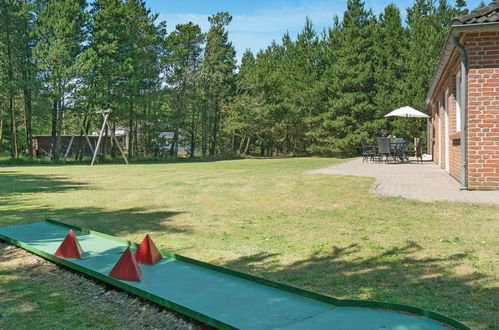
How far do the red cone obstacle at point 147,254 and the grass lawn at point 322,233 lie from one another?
603mm

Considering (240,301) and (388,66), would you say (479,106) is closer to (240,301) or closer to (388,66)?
(240,301)

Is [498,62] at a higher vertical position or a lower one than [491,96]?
higher

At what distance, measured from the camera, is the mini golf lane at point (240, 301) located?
10.0 feet

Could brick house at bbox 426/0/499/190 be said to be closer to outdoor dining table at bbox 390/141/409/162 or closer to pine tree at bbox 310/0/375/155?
outdoor dining table at bbox 390/141/409/162

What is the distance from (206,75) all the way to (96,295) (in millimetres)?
36767

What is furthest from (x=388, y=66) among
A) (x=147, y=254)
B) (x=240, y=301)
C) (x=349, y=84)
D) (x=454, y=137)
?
(x=240, y=301)

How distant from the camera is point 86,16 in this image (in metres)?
30.7

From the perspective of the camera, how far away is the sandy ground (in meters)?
3.23

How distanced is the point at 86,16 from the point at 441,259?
31053 mm

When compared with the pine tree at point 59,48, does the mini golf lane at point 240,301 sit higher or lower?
lower

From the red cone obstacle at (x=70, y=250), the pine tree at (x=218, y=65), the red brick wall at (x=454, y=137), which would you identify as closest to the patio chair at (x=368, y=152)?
the red brick wall at (x=454, y=137)

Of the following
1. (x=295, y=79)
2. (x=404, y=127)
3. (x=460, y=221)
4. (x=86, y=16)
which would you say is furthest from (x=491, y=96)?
(x=295, y=79)

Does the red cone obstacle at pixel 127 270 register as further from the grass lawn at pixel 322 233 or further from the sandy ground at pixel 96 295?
the grass lawn at pixel 322 233

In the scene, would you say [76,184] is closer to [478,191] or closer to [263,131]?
[478,191]
